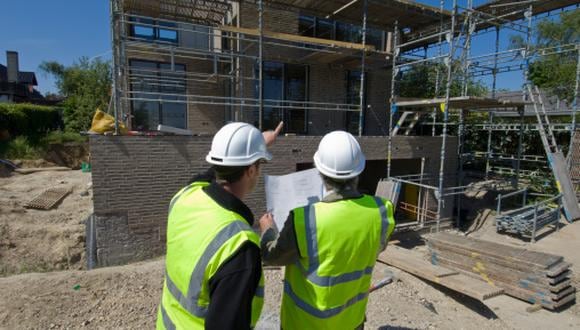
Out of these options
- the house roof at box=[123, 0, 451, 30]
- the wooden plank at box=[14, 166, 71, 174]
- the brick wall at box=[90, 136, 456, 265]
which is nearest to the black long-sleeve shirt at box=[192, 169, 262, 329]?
the brick wall at box=[90, 136, 456, 265]

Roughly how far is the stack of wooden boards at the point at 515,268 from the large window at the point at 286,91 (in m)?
5.76

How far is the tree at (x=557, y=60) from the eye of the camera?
17984 mm

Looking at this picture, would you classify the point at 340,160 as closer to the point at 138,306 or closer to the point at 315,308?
the point at 315,308

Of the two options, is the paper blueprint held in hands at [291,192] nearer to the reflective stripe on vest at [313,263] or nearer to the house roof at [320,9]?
the reflective stripe on vest at [313,263]

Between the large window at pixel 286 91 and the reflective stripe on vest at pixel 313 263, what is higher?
the large window at pixel 286 91

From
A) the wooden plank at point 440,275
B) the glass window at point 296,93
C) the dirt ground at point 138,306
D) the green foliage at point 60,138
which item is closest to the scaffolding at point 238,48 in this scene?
the glass window at point 296,93

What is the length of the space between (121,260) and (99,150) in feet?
7.34

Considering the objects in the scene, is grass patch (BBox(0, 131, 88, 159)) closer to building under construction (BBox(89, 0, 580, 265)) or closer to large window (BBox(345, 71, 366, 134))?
building under construction (BBox(89, 0, 580, 265))

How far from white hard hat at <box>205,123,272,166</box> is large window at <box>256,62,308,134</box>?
28.2 ft

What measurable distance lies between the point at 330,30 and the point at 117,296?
10.2 m

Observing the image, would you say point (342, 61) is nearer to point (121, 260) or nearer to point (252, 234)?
point (121, 260)

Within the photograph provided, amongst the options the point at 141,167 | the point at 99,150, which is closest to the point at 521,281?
the point at 141,167

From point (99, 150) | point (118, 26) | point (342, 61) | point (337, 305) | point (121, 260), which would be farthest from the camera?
point (342, 61)

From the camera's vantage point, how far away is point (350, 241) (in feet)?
5.97
